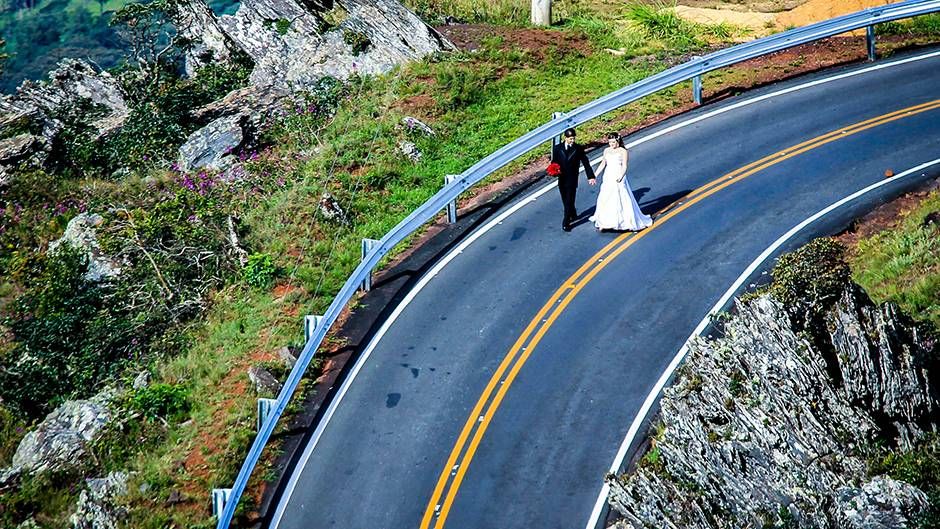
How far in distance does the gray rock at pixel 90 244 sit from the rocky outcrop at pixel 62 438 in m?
4.57

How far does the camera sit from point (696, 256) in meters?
20.9

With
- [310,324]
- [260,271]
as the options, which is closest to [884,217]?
[310,324]

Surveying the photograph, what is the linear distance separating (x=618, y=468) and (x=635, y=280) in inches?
193

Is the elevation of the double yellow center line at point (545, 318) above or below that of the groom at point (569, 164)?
below

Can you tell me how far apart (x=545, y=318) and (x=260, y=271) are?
6708 millimetres

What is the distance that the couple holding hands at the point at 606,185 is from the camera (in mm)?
21016

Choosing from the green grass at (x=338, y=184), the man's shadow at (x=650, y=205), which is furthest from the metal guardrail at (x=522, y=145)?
the man's shadow at (x=650, y=205)

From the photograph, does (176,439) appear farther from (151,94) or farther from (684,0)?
(684,0)

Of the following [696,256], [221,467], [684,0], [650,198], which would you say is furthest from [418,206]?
[684,0]

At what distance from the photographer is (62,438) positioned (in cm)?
1941

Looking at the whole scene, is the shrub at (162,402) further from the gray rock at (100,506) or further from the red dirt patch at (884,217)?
the red dirt patch at (884,217)

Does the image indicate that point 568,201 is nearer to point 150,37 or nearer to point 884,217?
point 884,217

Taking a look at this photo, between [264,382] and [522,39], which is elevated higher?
[522,39]

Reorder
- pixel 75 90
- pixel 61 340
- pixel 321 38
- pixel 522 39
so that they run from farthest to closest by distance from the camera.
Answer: pixel 75 90 < pixel 522 39 < pixel 321 38 < pixel 61 340
